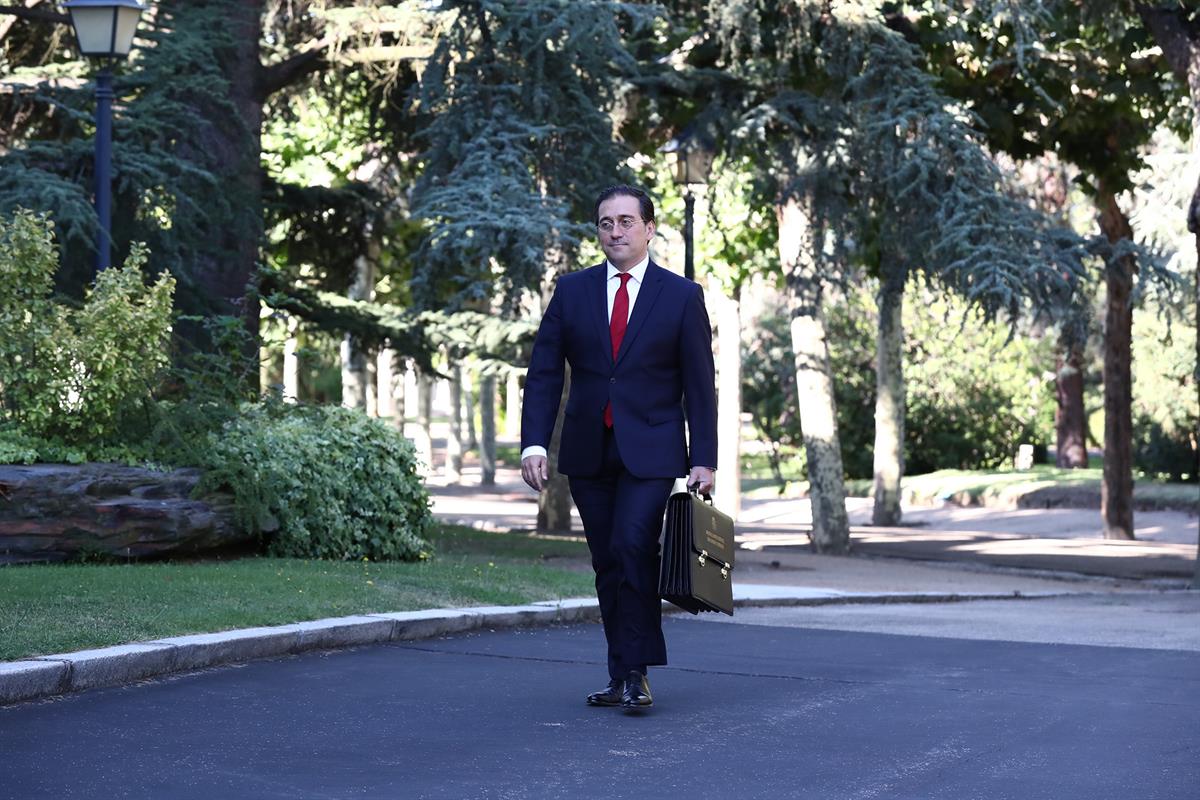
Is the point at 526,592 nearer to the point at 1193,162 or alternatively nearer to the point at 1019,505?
the point at 1193,162

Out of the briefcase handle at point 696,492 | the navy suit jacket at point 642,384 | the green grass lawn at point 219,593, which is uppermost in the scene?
the navy suit jacket at point 642,384

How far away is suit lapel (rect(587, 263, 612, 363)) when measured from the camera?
7141 mm

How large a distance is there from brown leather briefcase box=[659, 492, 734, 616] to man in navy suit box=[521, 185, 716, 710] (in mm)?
100

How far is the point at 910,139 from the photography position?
19.8 meters

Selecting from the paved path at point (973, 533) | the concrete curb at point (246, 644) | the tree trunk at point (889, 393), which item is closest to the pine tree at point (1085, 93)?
the paved path at point (973, 533)

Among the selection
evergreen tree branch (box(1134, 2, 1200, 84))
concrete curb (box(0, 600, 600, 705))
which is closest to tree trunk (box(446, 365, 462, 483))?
evergreen tree branch (box(1134, 2, 1200, 84))

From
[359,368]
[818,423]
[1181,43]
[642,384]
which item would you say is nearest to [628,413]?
[642,384]

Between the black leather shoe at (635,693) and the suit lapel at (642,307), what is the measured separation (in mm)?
1257

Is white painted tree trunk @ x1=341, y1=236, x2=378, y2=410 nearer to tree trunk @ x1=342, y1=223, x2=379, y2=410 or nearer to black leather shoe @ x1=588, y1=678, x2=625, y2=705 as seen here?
tree trunk @ x1=342, y1=223, x2=379, y2=410

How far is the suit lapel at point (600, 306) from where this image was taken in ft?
23.4

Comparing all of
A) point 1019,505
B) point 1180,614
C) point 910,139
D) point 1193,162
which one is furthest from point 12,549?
point 1019,505

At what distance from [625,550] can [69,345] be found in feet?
21.0

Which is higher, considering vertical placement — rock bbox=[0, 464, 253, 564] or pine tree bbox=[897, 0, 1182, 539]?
pine tree bbox=[897, 0, 1182, 539]

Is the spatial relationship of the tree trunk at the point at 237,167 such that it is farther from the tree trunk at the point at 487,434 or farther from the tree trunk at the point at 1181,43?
the tree trunk at the point at 487,434
